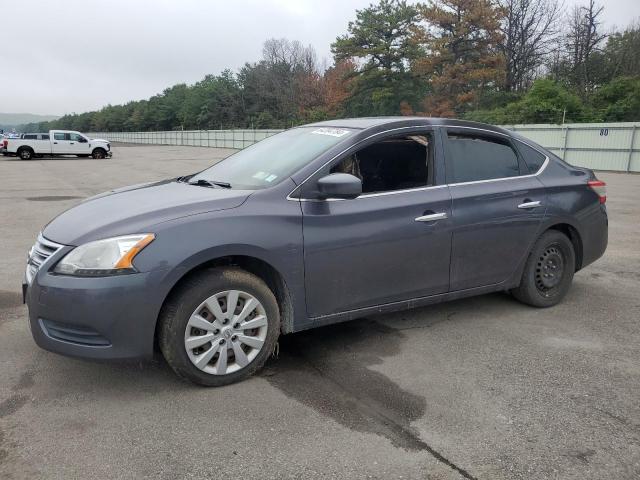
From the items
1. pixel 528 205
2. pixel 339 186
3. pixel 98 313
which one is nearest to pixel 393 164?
pixel 339 186

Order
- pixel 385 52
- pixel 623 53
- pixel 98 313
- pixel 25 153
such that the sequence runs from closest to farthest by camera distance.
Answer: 1. pixel 98 313
2. pixel 25 153
3. pixel 623 53
4. pixel 385 52

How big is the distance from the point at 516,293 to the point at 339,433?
2626mm

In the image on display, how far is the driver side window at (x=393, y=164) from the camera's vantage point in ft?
12.6

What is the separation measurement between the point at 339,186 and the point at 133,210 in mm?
1276

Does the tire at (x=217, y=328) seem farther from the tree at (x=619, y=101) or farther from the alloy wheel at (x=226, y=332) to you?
the tree at (x=619, y=101)

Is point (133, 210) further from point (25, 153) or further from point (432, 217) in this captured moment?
point (25, 153)

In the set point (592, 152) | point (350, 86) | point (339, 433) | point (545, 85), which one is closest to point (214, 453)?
point (339, 433)

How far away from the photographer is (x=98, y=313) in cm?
297

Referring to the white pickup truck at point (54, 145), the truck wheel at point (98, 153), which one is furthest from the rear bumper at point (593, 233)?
the truck wheel at point (98, 153)

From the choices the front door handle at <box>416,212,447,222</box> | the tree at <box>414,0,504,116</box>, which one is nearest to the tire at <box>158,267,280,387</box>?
the front door handle at <box>416,212,447,222</box>

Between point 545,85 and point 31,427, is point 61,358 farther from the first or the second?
point 545,85

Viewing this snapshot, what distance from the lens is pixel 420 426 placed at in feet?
9.57

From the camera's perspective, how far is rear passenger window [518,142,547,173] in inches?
184

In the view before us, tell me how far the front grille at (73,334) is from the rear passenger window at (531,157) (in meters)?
3.57
